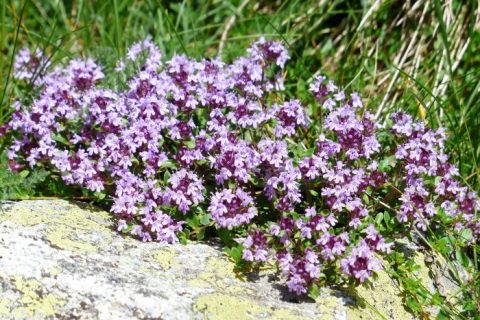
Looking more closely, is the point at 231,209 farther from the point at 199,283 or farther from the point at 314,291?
the point at 314,291

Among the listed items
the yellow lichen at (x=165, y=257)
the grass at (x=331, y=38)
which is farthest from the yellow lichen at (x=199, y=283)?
the grass at (x=331, y=38)

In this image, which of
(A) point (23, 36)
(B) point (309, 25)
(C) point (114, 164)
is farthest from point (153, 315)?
(A) point (23, 36)

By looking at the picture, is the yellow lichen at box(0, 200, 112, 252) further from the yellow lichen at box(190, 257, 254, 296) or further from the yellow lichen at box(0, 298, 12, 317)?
the yellow lichen at box(190, 257, 254, 296)

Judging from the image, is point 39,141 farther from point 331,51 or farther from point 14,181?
point 331,51

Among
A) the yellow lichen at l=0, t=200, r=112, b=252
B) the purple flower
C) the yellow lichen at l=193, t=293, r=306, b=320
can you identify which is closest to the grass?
the yellow lichen at l=0, t=200, r=112, b=252

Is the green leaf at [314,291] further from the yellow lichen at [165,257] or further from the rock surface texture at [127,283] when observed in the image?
the yellow lichen at [165,257]
